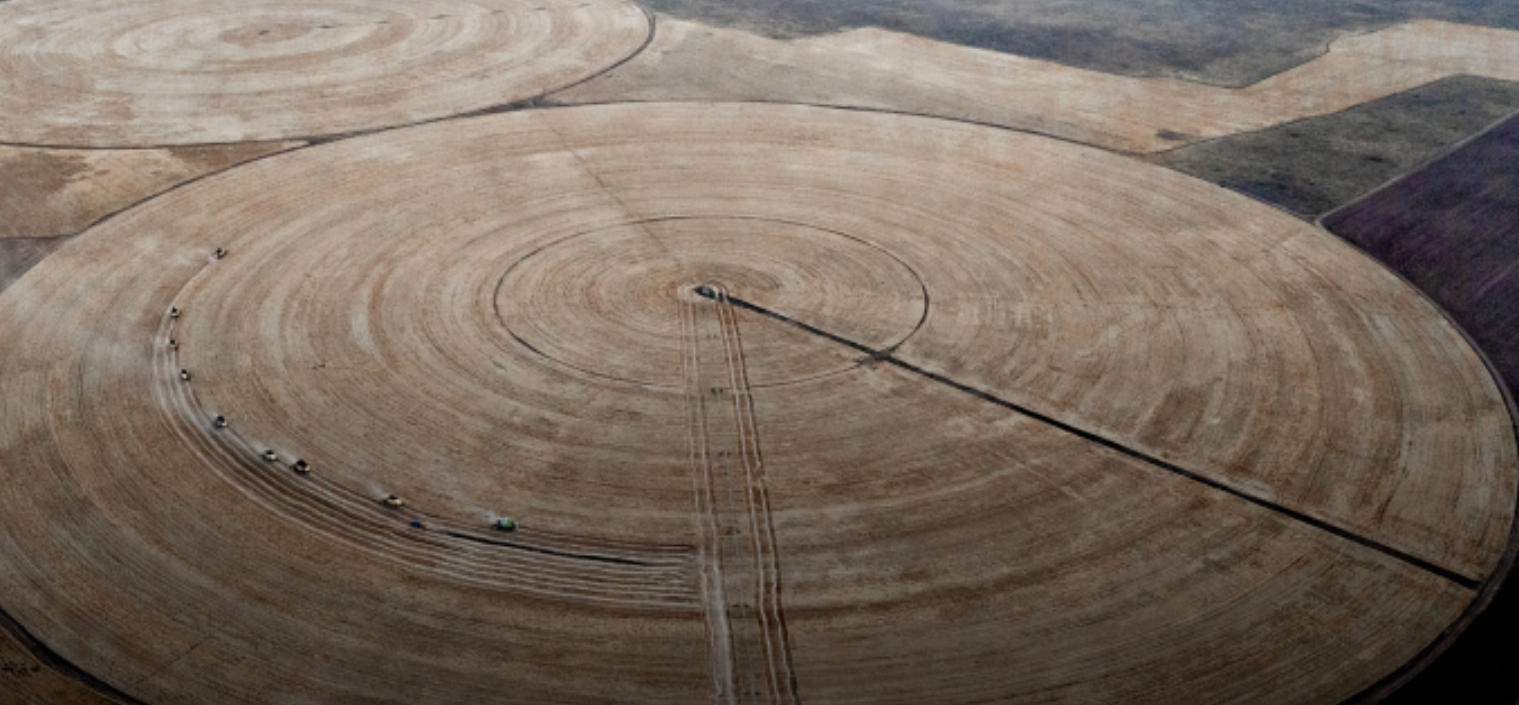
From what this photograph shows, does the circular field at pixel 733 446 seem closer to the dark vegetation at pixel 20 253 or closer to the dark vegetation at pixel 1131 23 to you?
the dark vegetation at pixel 20 253

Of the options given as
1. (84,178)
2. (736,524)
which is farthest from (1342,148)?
(84,178)

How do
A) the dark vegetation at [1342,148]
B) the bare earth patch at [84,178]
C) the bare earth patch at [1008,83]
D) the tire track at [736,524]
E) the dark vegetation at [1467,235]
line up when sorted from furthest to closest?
the bare earth patch at [1008,83] < the dark vegetation at [1342,148] < the bare earth patch at [84,178] < the dark vegetation at [1467,235] < the tire track at [736,524]

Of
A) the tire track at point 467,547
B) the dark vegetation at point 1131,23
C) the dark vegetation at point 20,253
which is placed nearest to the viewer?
the tire track at point 467,547

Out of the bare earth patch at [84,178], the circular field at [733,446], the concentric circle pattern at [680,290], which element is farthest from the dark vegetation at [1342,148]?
the bare earth patch at [84,178]

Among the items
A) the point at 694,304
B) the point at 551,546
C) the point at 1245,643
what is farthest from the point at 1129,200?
the point at 551,546

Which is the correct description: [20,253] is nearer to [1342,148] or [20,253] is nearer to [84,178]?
[84,178]

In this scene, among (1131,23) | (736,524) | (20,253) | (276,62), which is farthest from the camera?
(1131,23)

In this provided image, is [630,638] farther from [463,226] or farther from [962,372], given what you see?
[463,226]
